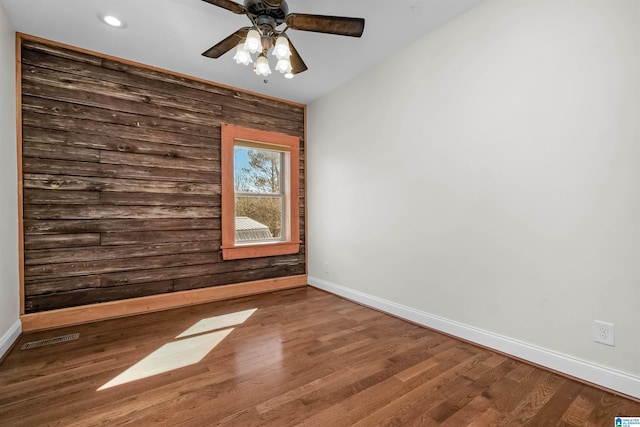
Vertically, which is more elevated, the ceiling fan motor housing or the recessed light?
the recessed light

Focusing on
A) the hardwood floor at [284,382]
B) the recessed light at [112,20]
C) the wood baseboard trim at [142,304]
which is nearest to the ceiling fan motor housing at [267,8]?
the recessed light at [112,20]

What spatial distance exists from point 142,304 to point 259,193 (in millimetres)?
1876

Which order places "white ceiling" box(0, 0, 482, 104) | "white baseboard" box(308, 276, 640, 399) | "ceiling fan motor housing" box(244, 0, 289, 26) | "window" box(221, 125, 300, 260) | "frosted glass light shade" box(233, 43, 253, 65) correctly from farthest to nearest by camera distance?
"window" box(221, 125, 300, 260) < "white ceiling" box(0, 0, 482, 104) < "frosted glass light shade" box(233, 43, 253, 65) < "ceiling fan motor housing" box(244, 0, 289, 26) < "white baseboard" box(308, 276, 640, 399)

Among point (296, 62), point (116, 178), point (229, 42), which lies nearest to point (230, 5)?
point (229, 42)

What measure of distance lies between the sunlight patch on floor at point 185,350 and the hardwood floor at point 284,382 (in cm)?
1

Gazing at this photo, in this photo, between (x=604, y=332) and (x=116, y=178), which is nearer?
(x=604, y=332)

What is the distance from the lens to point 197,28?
246cm

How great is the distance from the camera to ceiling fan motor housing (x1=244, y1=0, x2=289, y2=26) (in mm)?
1787

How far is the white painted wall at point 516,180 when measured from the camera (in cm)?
165

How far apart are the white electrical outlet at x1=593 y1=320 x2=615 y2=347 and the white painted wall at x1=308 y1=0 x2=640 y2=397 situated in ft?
0.10

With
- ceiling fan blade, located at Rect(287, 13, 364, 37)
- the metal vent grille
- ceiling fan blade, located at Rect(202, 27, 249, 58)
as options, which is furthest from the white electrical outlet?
the metal vent grille

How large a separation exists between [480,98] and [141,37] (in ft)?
9.89

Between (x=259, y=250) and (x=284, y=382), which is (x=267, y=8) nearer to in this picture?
(x=284, y=382)

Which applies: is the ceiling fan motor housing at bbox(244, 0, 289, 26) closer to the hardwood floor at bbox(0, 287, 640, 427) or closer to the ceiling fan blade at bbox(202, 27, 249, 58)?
the ceiling fan blade at bbox(202, 27, 249, 58)
